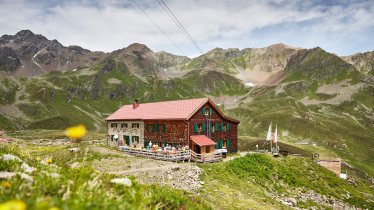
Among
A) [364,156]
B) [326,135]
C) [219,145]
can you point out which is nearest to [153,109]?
[219,145]

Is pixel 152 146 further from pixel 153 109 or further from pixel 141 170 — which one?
pixel 141 170

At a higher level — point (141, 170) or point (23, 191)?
point (23, 191)

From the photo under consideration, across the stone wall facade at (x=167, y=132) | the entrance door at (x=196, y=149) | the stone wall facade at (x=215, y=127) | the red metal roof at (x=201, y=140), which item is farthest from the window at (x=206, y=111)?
the entrance door at (x=196, y=149)

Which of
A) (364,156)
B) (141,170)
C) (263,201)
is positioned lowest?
(364,156)

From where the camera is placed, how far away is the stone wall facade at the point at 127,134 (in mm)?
52406

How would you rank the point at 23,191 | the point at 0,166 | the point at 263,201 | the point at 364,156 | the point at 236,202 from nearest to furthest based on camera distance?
1. the point at 23,191
2. the point at 0,166
3. the point at 236,202
4. the point at 263,201
5. the point at 364,156

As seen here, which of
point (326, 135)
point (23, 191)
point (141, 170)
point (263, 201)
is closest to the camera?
point (23, 191)

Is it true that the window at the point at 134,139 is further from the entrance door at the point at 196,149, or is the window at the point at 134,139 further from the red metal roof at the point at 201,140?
the entrance door at the point at 196,149

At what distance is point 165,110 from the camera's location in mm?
50969

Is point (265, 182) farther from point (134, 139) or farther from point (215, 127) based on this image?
point (134, 139)

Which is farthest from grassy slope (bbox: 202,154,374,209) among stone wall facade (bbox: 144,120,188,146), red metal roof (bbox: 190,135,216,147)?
stone wall facade (bbox: 144,120,188,146)

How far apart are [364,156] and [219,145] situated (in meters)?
88.1

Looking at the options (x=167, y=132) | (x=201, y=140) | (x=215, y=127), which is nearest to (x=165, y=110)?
(x=167, y=132)

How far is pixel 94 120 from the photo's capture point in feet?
655
